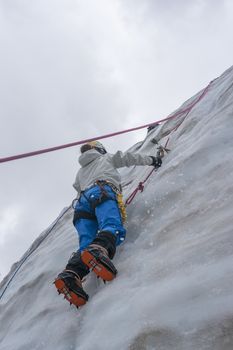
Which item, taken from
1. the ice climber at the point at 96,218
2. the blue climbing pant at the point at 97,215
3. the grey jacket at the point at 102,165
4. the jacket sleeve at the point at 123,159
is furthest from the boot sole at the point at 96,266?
the jacket sleeve at the point at 123,159

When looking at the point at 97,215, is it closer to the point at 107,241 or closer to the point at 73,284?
the point at 107,241

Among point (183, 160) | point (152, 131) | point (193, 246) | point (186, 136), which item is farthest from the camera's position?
point (152, 131)

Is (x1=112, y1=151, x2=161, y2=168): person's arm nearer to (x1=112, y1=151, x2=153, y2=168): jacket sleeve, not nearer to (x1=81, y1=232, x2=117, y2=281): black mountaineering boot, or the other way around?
(x1=112, y1=151, x2=153, y2=168): jacket sleeve

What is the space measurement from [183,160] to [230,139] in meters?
0.59

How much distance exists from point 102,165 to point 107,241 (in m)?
1.30

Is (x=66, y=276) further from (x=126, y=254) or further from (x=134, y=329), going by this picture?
(x=134, y=329)

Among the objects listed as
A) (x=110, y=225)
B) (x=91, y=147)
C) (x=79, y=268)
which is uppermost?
(x=91, y=147)

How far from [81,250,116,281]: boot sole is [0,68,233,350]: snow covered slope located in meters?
0.07

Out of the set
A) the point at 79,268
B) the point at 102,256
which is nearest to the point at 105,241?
the point at 102,256

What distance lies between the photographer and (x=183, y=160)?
455cm

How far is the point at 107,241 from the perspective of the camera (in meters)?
3.54

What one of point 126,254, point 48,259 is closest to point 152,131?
point 48,259

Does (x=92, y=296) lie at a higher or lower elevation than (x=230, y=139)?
lower

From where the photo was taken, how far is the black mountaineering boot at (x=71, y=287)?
3404 millimetres
